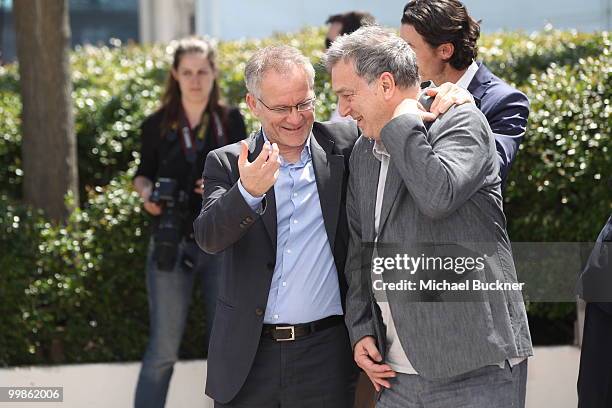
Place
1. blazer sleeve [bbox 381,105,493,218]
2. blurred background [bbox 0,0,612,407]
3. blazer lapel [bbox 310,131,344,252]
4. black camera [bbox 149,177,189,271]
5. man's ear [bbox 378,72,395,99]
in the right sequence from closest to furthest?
blazer sleeve [bbox 381,105,493,218]
man's ear [bbox 378,72,395,99]
blazer lapel [bbox 310,131,344,252]
black camera [bbox 149,177,189,271]
blurred background [bbox 0,0,612,407]

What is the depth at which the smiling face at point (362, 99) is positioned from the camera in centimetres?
288

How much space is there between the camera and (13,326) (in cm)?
550

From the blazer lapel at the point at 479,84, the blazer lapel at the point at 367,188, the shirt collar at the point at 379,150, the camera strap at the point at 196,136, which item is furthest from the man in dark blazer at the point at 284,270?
the camera strap at the point at 196,136

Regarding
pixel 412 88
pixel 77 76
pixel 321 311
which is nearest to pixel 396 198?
pixel 412 88

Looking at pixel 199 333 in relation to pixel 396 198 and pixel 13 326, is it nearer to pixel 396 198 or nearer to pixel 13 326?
pixel 13 326

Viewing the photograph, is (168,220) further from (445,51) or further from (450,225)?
(450,225)

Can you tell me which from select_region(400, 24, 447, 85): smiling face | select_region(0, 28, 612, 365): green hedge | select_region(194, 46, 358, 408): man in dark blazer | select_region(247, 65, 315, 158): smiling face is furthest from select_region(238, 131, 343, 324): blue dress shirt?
select_region(0, 28, 612, 365): green hedge

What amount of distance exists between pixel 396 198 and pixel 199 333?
3.11 m

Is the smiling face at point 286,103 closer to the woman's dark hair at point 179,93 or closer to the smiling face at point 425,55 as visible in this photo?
the smiling face at point 425,55

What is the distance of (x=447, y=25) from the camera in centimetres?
362

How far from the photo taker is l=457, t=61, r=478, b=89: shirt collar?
3.68 metres

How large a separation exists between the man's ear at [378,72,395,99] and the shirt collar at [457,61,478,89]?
870 millimetres

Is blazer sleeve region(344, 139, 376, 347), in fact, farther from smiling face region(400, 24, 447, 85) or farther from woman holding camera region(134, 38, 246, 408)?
woman holding camera region(134, 38, 246, 408)

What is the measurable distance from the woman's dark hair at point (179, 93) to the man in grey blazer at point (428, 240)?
2276 millimetres
